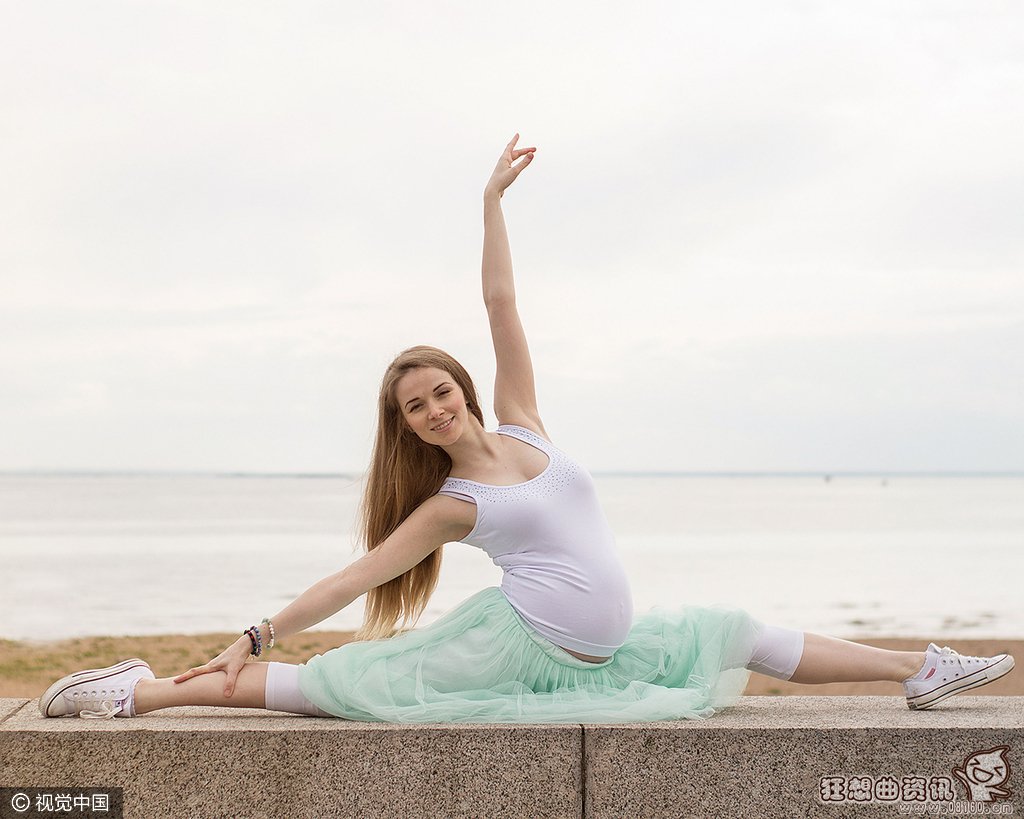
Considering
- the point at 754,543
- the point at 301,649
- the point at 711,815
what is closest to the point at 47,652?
the point at 301,649

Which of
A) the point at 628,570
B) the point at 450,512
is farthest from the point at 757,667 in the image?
the point at 628,570

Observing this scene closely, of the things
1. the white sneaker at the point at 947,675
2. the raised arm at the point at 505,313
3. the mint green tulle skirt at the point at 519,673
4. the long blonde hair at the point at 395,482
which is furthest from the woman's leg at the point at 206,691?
the white sneaker at the point at 947,675

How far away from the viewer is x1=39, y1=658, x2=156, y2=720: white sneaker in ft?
11.8

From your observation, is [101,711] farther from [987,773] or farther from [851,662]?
[987,773]

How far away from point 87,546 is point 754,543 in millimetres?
15965

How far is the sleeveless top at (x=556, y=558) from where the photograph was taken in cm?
367

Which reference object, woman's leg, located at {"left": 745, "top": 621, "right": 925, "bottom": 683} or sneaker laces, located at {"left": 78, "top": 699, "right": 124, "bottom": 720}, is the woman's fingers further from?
woman's leg, located at {"left": 745, "top": 621, "right": 925, "bottom": 683}

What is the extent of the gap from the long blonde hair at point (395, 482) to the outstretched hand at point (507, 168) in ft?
2.11

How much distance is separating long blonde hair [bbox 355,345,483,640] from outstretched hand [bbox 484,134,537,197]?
2.11 feet

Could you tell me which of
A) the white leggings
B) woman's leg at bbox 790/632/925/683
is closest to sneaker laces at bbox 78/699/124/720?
the white leggings

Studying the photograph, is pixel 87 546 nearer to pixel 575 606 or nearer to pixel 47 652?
pixel 47 652

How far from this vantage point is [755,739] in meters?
3.37

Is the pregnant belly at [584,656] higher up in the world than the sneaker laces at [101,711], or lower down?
higher up

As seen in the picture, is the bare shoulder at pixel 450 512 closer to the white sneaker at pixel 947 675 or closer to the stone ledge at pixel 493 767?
the stone ledge at pixel 493 767
